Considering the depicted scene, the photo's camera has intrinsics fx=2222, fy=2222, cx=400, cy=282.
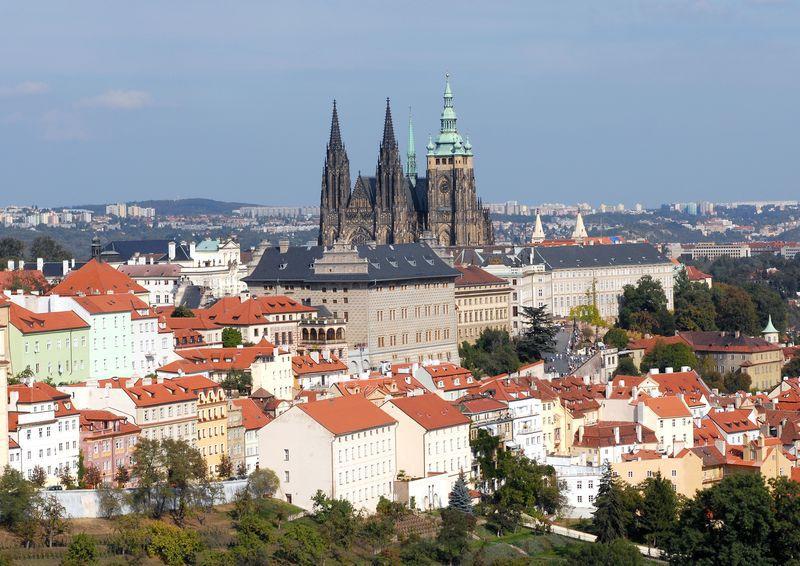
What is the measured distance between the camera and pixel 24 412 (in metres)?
71.5

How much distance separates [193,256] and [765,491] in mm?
76767

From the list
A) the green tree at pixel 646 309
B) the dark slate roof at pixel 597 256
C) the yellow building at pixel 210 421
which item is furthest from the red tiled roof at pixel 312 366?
the dark slate roof at pixel 597 256

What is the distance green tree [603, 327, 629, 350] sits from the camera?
12631 cm

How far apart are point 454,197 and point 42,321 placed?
261ft

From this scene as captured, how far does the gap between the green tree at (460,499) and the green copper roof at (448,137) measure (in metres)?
88.7

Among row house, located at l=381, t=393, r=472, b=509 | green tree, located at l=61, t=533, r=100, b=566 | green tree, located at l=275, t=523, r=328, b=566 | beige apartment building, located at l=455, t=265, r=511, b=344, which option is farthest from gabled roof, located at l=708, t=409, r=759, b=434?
green tree, located at l=61, t=533, r=100, b=566

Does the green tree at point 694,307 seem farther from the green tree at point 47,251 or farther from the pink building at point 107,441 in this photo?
the pink building at point 107,441

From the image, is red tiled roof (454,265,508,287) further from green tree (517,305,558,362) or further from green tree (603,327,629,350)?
green tree (603,327,629,350)

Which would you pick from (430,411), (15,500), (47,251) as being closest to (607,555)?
(430,411)

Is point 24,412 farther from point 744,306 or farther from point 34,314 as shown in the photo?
point 744,306

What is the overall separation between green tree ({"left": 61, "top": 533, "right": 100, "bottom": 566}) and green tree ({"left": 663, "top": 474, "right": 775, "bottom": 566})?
20332mm

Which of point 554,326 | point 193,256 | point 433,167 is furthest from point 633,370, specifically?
point 433,167

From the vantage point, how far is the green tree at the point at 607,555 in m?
71.9

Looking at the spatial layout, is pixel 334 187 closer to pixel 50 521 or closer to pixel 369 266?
pixel 369 266
